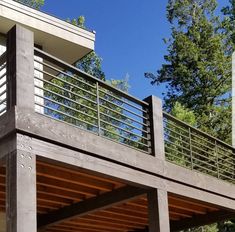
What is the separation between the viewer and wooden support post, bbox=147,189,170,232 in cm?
655

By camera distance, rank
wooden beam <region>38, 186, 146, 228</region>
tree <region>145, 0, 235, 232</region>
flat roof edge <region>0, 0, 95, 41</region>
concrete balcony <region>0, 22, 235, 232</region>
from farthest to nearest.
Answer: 1. tree <region>145, 0, 235, 232</region>
2. flat roof edge <region>0, 0, 95, 41</region>
3. wooden beam <region>38, 186, 146, 228</region>
4. concrete balcony <region>0, 22, 235, 232</region>

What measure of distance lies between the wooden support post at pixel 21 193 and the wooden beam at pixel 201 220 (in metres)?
5.18

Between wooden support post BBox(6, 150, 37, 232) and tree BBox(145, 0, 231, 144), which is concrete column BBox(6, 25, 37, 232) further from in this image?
tree BBox(145, 0, 231, 144)

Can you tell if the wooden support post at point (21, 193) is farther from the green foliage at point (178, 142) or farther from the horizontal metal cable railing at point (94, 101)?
the green foliage at point (178, 142)

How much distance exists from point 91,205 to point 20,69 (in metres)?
3.05

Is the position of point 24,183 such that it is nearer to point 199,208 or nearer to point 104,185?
point 104,185

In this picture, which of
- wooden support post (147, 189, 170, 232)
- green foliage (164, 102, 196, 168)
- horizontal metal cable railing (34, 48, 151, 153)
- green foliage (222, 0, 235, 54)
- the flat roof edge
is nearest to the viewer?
horizontal metal cable railing (34, 48, 151, 153)

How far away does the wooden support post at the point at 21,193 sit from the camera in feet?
15.4

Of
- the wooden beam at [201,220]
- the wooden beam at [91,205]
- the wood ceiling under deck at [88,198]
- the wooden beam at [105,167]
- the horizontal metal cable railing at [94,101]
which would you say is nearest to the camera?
the wooden beam at [105,167]

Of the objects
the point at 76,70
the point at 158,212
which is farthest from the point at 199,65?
the point at 76,70

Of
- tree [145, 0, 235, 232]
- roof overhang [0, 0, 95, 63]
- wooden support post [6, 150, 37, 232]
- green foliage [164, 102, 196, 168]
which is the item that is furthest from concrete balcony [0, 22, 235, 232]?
tree [145, 0, 235, 232]

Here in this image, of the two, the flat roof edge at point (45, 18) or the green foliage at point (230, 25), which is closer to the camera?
the flat roof edge at point (45, 18)

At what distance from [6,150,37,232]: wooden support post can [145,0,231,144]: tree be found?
1901 centimetres

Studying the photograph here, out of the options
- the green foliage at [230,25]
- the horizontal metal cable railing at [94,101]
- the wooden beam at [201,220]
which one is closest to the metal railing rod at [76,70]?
the horizontal metal cable railing at [94,101]
